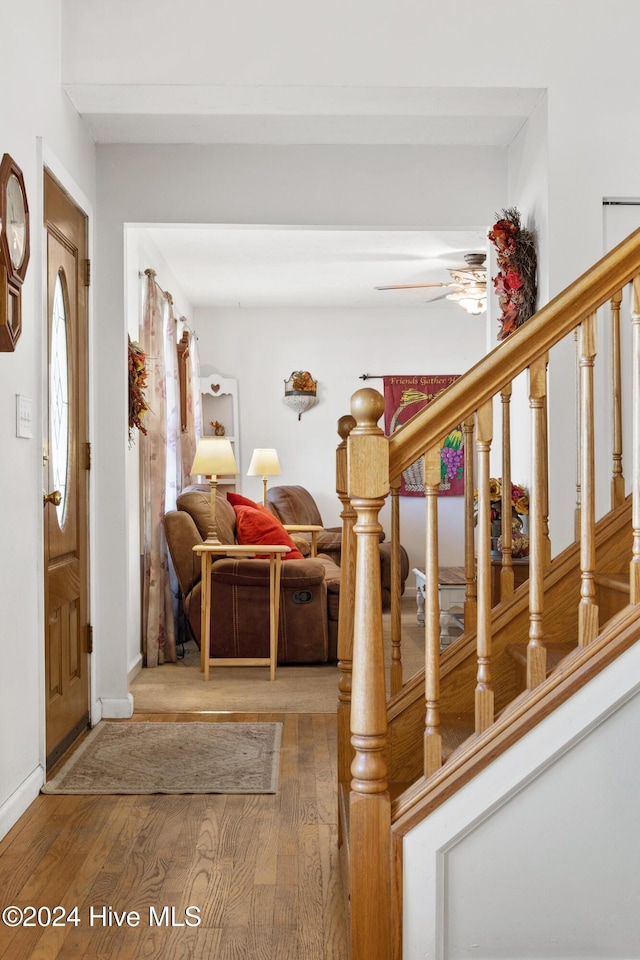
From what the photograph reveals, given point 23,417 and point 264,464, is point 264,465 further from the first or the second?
point 23,417

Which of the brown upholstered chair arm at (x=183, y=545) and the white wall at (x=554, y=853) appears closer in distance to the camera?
the white wall at (x=554, y=853)

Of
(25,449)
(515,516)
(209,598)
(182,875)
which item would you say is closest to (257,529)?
(209,598)

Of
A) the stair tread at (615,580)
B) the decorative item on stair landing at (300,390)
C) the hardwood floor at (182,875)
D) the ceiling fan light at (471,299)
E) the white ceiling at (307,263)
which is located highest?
the white ceiling at (307,263)

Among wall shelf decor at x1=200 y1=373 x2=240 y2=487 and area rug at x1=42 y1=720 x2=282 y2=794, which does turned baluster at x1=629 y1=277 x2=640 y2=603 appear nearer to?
area rug at x1=42 y1=720 x2=282 y2=794

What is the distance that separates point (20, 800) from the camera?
305 centimetres

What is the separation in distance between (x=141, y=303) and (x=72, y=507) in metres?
2.01

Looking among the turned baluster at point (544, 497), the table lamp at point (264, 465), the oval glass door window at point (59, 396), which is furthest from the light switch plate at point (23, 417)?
the table lamp at point (264, 465)

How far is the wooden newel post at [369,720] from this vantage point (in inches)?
76.7

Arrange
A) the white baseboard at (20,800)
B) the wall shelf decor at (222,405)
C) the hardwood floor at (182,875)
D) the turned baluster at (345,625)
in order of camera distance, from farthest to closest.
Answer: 1. the wall shelf decor at (222,405)
2. the white baseboard at (20,800)
3. the turned baluster at (345,625)
4. the hardwood floor at (182,875)

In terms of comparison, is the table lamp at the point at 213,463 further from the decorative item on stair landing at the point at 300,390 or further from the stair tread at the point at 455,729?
the stair tread at the point at 455,729

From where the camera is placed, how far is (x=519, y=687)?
2.63m

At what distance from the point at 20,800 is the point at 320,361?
19.5ft

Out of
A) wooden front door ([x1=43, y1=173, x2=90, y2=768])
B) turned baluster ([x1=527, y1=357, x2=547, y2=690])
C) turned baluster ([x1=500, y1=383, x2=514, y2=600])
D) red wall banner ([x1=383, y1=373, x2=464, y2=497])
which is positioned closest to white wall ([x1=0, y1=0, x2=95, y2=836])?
wooden front door ([x1=43, y1=173, x2=90, y2=768])

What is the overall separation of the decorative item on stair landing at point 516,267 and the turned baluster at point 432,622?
6.67 ft
